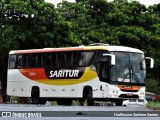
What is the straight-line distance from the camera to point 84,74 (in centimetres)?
2548

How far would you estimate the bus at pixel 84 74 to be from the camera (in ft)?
81.7

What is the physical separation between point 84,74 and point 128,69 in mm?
2047

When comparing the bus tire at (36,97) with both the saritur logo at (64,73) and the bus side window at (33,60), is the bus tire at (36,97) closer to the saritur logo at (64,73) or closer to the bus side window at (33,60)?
the bus side window at (33,60)

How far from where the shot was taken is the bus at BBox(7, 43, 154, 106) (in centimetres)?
2489

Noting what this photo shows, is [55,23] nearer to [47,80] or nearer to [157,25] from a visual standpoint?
[47,80]

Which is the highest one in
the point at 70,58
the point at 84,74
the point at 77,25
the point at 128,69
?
the point at 77,25

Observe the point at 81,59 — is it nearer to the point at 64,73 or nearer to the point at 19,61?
the point at 64,73

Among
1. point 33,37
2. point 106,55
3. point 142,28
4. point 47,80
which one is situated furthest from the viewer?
point 142,28

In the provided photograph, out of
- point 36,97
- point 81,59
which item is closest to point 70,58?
point 81,59

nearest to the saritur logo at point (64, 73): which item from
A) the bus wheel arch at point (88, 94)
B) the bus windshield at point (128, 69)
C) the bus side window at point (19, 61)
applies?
the bus wheel arch at point (88, 94)

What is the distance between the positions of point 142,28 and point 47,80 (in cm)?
1378

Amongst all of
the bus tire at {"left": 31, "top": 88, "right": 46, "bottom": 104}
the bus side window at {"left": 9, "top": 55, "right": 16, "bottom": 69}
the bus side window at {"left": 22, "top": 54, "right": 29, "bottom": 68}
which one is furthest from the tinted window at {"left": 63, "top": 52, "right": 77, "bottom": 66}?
the bus side window at {"left": 9, "top": 55, "right": 16, "bottom": 69}

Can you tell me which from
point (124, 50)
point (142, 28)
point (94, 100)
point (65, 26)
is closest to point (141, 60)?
point (124, 50)

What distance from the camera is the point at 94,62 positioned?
82.9 feet
